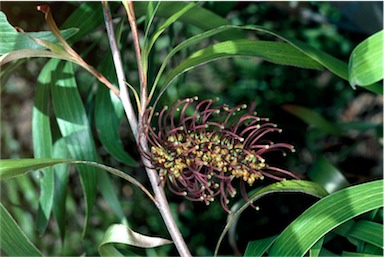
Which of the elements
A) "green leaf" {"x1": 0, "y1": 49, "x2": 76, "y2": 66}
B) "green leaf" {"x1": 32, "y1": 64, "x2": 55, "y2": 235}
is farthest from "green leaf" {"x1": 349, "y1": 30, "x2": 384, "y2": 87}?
"green leaf" {"x1": 32, "y1": 64, "x2": 55, "y2": 235}

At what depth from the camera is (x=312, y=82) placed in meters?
1.26

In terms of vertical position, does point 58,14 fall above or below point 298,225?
above

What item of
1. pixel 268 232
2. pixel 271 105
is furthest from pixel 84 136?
pixel 271 105

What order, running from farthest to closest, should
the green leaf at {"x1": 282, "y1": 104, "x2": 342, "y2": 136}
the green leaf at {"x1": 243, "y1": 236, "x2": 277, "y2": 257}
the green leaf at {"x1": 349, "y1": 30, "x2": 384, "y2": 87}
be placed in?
the green leaf at {"x1": 282, "y1": 104, "x2": 342, "y2": 136}, the green leaf at {"x1": 243, "y1": 236, "x2": 277, "y2": 257}, the green leaf at {"x1": 349, "y1": 30, "x2": 384, "y2": 87}

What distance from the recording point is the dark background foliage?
968 millimetres

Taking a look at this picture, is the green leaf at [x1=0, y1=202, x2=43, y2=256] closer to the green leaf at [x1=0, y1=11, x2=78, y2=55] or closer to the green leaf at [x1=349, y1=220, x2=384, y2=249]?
the green leaf at [x1=0, y1=11, x2=78, y2=55]

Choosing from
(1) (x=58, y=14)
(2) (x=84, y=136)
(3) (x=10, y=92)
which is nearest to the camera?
(2) (x=84, y=136)

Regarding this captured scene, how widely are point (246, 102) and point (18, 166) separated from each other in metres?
0.72

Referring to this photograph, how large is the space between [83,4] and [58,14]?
278 mm

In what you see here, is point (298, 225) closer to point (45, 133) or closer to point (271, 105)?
point (45, 133)

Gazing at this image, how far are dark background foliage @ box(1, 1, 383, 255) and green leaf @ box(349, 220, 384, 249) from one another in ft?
1.16

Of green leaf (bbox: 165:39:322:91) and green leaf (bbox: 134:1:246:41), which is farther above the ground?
green leaf (bbox: 134:1:246:41)

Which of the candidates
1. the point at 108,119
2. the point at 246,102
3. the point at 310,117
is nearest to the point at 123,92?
the point at 108,119

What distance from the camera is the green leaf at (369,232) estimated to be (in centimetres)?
50
